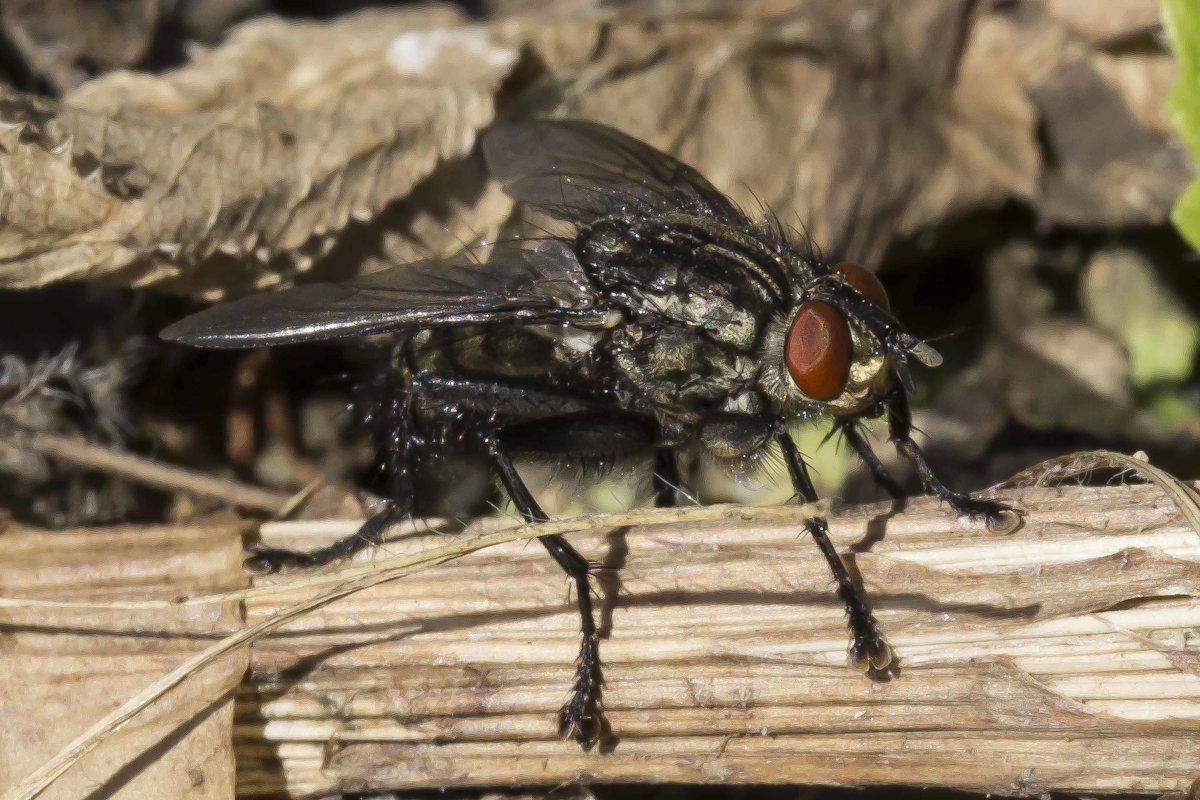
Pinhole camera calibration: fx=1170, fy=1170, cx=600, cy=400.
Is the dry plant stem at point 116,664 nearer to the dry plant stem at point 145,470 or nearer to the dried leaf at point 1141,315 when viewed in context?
the dry plant stem at point 145,470

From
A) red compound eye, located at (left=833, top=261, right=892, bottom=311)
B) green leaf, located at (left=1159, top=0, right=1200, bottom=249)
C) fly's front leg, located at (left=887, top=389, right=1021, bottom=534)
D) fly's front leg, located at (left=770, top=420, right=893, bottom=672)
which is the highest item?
green leaf, located at (left=1159, top=0, right=1200, bottom=249)

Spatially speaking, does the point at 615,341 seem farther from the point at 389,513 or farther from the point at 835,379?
the point at 389,513

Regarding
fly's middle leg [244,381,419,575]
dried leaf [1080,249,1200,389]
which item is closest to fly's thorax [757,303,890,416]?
fly's middle leg [244,381,419,575]

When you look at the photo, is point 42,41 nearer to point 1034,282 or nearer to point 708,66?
point 708,66

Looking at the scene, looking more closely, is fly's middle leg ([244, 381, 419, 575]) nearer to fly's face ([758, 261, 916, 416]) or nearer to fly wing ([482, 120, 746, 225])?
fly wing ([482, 120, 746, 225])

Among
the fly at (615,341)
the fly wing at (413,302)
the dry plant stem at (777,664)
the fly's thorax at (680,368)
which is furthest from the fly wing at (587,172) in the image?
the dry plant stem at (777,664)

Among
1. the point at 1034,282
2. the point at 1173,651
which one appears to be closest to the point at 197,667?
the point at 1173,651

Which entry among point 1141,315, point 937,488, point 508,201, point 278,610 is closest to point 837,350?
point 937,488
